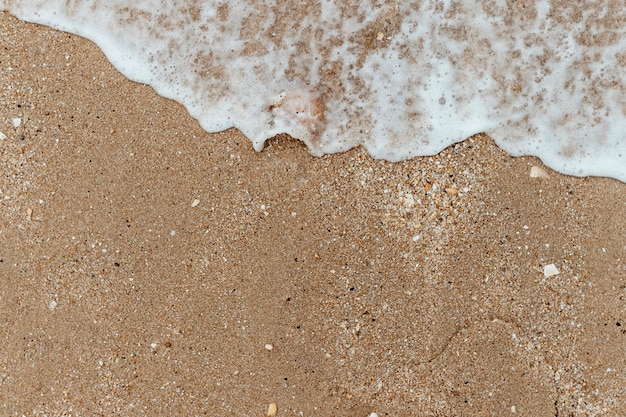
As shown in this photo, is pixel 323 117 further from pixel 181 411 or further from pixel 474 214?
pixel 181 411

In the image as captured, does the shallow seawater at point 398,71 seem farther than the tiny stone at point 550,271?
Yes

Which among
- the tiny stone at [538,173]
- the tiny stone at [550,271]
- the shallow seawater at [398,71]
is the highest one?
the shallow seawater at [398,71]

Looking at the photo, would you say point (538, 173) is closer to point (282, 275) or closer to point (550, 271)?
point (550, 271)

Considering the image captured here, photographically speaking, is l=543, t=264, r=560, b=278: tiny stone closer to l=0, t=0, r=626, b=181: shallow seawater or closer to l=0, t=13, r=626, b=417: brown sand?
l=0, t=13, r=626, b=417: brown sand

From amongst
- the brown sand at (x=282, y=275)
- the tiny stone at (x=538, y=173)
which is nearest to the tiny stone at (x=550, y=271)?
the brown sand at (x=282, y=275)

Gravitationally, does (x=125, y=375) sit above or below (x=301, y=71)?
below

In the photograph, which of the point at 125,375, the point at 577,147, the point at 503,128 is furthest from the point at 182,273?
the point at 577,147

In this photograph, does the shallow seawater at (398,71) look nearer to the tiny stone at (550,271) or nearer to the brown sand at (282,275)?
the brown sand at (282,275)
